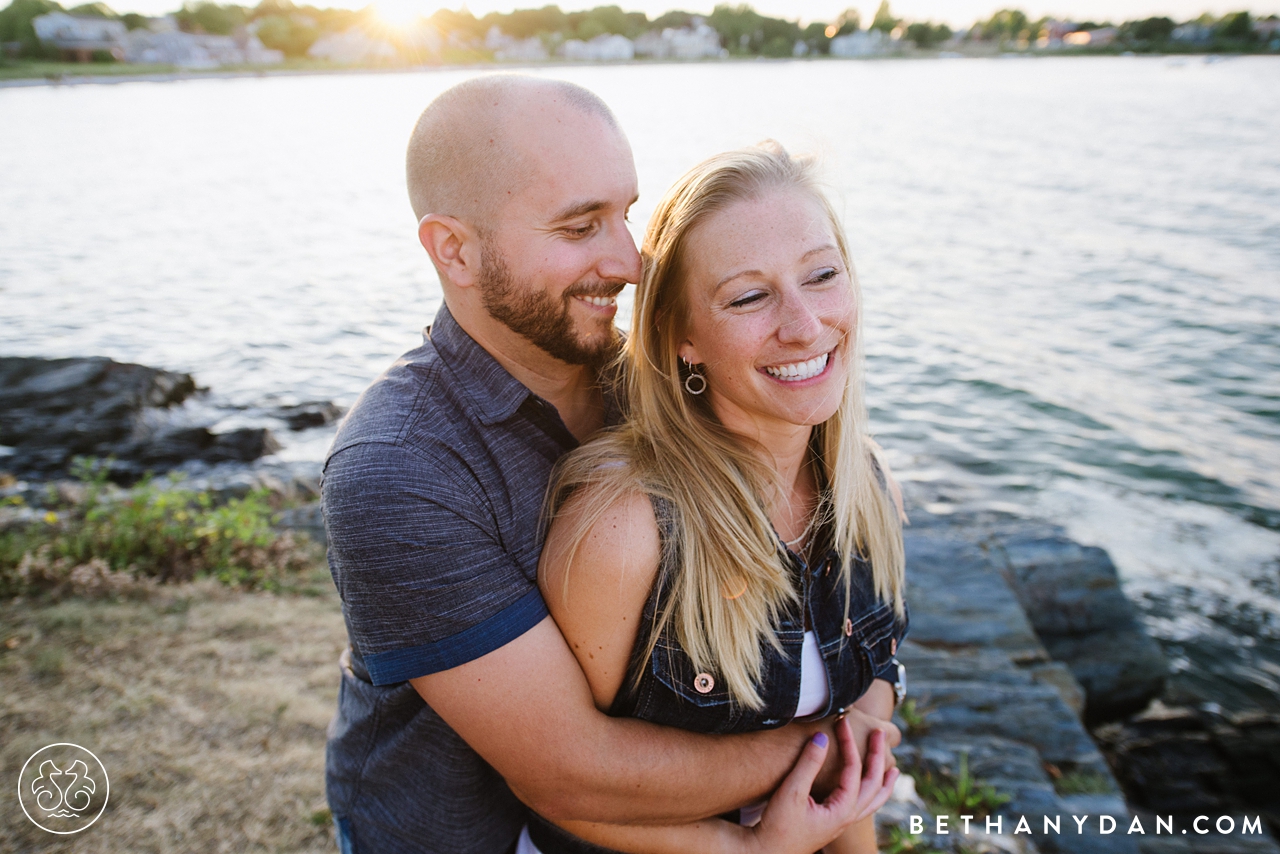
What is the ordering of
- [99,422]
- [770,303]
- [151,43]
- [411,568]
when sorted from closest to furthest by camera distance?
[411,568] < [770,303] < [99,422] < [151,43]

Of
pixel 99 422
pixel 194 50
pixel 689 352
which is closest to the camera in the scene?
pixel 689 352

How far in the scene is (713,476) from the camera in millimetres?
2219

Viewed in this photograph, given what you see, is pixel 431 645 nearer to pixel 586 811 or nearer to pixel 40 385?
pixel 586 811

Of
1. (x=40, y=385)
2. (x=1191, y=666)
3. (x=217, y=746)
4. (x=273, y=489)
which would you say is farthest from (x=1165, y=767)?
(x=40, y=385)

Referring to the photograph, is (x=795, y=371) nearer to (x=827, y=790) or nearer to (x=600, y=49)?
(x=827, y=790)

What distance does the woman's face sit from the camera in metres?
2.22

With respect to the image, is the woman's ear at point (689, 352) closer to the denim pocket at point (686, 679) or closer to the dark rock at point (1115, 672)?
the denim pocket at point (686, 679)

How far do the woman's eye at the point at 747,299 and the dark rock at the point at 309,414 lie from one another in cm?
897

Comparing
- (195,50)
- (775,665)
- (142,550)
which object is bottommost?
(195,50)

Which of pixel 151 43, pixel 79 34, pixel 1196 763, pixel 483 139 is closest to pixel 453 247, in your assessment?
pixel 483 139

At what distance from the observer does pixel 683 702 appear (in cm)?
205

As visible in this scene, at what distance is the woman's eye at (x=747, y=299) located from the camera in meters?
2.23

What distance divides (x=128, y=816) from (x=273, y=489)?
4.65 metres

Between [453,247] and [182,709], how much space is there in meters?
2.83
